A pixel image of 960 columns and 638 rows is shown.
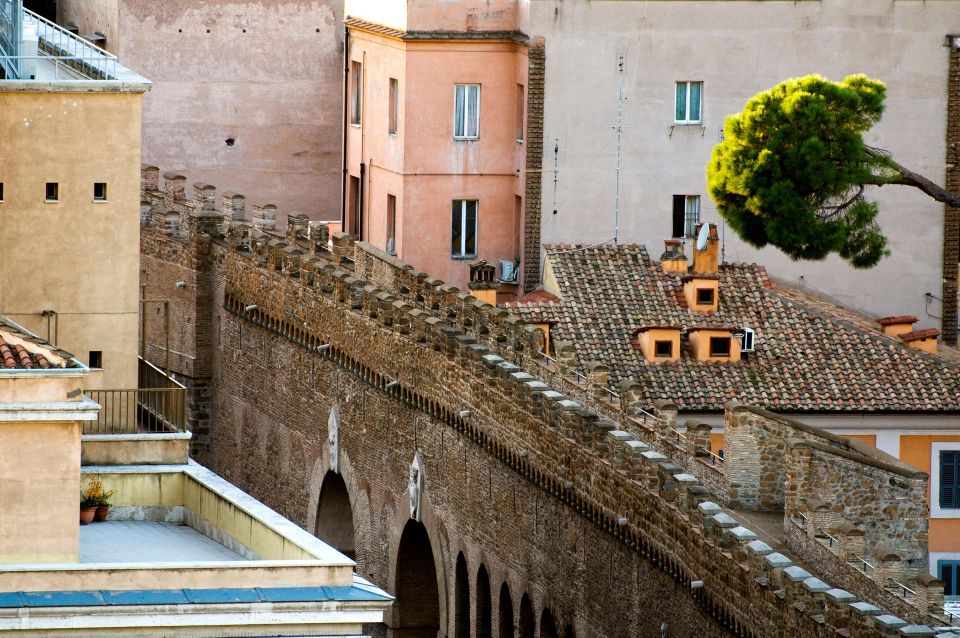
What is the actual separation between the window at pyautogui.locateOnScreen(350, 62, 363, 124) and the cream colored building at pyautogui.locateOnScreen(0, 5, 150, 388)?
1900 centimetres

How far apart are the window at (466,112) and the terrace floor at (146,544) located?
2465 centimetres

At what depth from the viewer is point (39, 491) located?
29.0m

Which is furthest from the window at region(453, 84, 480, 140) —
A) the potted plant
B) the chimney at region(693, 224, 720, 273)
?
the potted plant

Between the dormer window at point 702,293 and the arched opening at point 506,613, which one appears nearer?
the arched opening at point 506,613

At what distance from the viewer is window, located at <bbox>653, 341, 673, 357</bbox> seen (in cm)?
5022

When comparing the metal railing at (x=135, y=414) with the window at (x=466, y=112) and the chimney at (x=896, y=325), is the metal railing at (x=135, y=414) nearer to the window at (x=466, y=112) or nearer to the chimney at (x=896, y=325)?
the chimney at (x=896, y=325)

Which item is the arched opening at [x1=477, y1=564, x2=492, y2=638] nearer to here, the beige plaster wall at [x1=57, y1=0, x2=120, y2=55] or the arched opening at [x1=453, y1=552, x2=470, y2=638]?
the arched opening at [x1=453, y1=552, x2=470, y2=638]

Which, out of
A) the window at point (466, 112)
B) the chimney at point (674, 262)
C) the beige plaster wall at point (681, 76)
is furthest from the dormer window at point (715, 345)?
→ the window at point (466, 112)

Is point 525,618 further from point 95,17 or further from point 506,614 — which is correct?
point 95,17

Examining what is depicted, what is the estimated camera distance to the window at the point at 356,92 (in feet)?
201

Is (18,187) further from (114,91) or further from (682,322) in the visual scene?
(682,322)

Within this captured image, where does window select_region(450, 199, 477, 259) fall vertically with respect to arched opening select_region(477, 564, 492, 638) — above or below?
above

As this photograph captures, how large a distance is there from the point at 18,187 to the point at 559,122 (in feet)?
52.2

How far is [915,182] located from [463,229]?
394 inches
